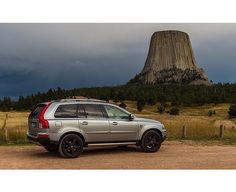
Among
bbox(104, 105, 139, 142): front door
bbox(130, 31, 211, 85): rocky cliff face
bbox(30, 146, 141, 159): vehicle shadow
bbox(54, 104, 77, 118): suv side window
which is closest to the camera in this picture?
bbox(54, 104, 77, 118): suv side window

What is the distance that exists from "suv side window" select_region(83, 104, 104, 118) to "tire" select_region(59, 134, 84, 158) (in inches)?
33.8

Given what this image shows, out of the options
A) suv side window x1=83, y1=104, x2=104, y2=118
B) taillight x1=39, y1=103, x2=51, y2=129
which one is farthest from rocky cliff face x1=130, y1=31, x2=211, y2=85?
taillight x1=39, y1=103, x2=51, y2=129

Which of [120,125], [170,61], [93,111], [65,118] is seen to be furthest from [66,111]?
[170,61]

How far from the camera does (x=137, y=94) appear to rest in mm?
79625

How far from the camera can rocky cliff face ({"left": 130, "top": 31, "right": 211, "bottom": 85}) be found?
121188 mm

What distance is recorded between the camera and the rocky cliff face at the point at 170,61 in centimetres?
12119

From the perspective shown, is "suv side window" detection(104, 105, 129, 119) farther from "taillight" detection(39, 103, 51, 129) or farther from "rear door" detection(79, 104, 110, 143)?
"taillight" detection(39, 103, 51, 129)

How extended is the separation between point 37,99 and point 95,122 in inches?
1981

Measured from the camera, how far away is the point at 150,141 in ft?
44.6

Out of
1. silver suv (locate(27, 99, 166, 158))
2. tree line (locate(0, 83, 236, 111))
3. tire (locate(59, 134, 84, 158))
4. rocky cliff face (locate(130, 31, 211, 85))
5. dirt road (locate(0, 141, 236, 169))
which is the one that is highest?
rocky cliff face (locate(130, 31, 211, 85))

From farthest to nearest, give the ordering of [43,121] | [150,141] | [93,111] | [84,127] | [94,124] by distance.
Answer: [150,141], [93,111], [94,124], [84,127], [43,121]

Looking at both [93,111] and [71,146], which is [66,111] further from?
[71,146]

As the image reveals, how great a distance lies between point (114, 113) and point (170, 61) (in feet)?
383

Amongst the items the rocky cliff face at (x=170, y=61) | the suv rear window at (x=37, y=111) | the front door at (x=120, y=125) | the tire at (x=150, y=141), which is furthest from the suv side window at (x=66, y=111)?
the rocky cliff face at (x=170, y=61)
